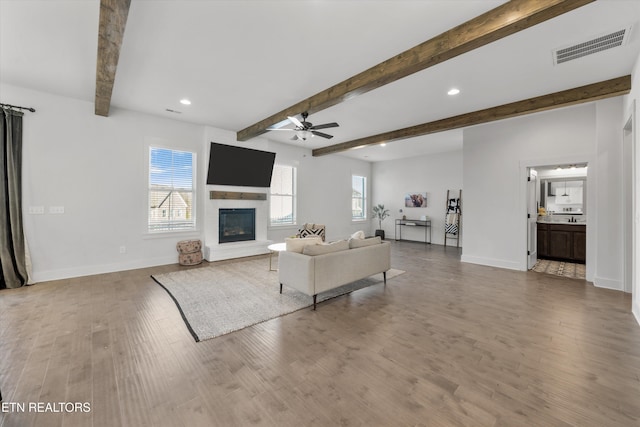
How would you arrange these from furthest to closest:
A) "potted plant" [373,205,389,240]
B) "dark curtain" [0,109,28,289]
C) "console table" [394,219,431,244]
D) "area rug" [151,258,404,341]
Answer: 1. "potted plant" [373,205,389,240]
2. "console table" [394,219,431,244]
3. "dark curtain" [0,109,28,289]
4. "area rug" [151,258,404,341]

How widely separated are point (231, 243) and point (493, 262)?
19.2 feet

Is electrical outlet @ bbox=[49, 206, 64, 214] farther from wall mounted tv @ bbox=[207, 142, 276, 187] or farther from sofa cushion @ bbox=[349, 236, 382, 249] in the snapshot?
sofa cushion @ bbox=[349, 236, 382, 249]

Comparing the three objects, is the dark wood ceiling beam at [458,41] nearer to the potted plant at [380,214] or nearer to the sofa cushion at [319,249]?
the sofa cushion at [319,249]

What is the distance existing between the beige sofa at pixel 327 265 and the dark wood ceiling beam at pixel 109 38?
2892mm

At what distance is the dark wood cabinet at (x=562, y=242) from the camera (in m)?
5.64

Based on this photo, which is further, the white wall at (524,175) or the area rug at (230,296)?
the white wall at (524,175)

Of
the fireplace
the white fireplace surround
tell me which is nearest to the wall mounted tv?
the white fireplace surround

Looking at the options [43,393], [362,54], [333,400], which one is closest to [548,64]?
[362,54]

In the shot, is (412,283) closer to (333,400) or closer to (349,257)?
(349,257)

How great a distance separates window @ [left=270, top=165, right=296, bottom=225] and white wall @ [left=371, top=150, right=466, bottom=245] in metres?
3.94

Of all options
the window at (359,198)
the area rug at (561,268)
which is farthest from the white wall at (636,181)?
the window at (359,198)

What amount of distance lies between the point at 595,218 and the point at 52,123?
9.05 metres

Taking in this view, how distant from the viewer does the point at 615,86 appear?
3500 millimetres

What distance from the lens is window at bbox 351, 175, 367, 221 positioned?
32.6 feet
